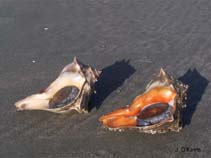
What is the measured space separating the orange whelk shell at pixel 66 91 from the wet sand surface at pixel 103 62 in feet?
0.47

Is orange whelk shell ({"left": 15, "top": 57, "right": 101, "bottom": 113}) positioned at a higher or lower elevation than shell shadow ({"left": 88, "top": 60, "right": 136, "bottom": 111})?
higher

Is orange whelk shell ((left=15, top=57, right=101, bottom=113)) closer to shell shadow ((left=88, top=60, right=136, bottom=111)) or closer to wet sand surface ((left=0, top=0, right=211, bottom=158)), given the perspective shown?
wet sand surface ((left=0, top=0, right=211, bottom=158))

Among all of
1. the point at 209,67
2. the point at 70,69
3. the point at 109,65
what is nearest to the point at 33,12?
the point at 109,65

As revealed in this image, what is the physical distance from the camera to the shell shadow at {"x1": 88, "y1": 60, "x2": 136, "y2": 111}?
250 inches

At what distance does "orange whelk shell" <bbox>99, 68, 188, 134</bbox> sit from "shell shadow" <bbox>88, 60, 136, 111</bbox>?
58cm

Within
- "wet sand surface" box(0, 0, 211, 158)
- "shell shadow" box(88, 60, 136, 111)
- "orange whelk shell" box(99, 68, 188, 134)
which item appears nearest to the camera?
"orange whelk shell" box(99, 68, 188, 134)

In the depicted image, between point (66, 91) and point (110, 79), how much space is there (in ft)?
2.91

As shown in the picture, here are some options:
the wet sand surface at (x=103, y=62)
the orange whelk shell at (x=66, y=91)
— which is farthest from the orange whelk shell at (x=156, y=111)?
the orange whelk shell at (x=66, y=91)

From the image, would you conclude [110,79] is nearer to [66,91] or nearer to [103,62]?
[103,62]

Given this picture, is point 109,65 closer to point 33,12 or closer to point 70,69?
point 70,69

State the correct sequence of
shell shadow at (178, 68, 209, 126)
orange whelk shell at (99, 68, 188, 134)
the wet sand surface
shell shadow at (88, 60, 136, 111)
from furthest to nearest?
shell shadow at (88, 60, 136, 111) → shell shadow at (178, 68, 209, 126) → the wet sand surface → orange whelk shell at (99, 68, 188, 134)

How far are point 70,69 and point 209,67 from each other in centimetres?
205

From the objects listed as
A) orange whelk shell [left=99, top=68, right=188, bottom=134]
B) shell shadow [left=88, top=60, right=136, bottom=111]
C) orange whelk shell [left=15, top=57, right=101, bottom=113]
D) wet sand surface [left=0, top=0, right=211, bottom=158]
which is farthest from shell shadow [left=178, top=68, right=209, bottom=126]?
orange whelk shell [left=15, top=57, right=101, bottom=113]

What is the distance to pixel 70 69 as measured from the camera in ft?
20.5
